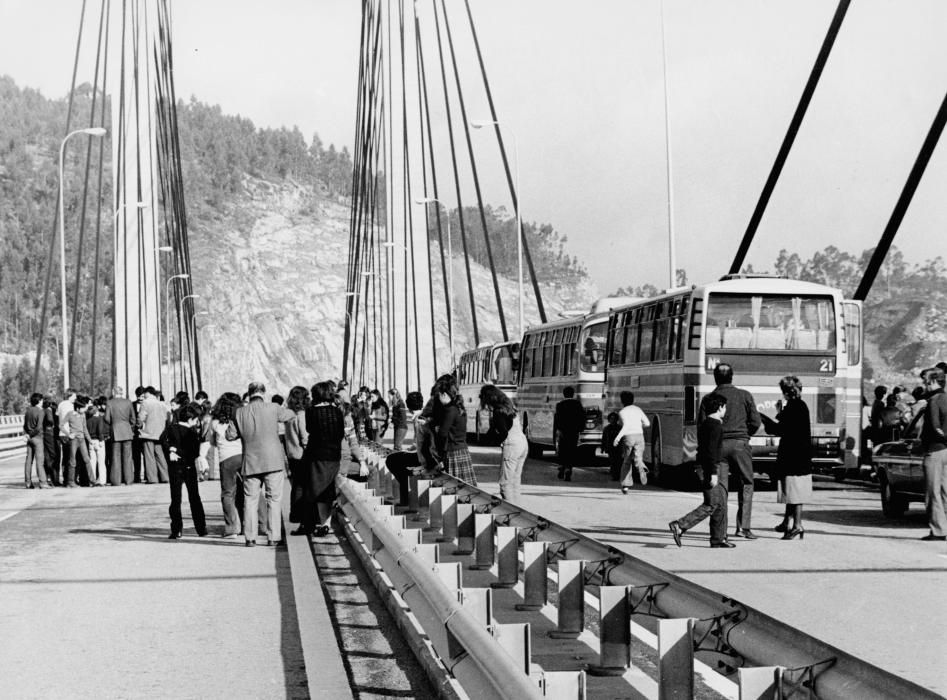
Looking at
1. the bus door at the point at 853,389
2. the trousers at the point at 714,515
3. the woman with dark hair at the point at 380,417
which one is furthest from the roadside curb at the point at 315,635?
the woman with dark hair at the point at 380,417

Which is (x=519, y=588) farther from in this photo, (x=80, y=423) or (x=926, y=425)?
(x=80, y=423)

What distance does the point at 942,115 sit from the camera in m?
20.1

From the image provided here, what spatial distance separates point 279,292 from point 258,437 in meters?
142

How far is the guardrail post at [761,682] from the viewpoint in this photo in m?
4.49

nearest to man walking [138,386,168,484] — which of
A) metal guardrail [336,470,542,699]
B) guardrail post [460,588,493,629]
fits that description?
metal guardrail [336,470,542,699]

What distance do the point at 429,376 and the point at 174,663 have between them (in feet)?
92.2

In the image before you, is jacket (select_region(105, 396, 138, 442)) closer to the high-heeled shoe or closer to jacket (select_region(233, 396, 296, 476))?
jacket (select_region(233, 396, 296, 476))

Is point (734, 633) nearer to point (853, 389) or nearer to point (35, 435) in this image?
point (853, 389)

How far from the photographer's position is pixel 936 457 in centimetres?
1473

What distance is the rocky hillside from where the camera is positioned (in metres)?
148

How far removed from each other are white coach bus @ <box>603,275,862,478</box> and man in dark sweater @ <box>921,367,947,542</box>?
6743 mm

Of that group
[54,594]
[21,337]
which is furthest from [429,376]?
[21,337]

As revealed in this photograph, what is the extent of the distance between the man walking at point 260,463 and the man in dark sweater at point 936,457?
612 cm

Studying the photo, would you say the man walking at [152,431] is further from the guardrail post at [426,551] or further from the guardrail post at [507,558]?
the guardrail post at [426,551]
